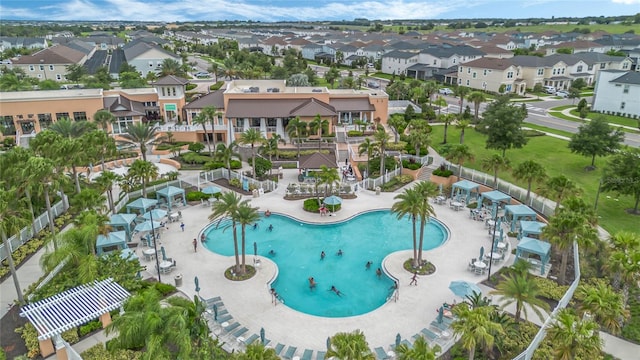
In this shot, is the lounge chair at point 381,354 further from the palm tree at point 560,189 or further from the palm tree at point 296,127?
the palm tree at point 296,127

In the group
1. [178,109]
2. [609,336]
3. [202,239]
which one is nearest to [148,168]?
[202,239]

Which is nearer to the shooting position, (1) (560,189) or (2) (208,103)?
(1) (560,189)

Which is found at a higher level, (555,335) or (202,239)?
(555,335)

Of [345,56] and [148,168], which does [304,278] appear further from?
[345,56]

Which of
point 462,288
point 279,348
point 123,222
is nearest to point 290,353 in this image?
point 279,348

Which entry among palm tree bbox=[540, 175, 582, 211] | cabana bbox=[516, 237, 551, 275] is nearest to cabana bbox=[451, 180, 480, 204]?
palm tree bbox=[540, 175, 582, 211]

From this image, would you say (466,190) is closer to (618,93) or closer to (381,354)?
(381,354)
